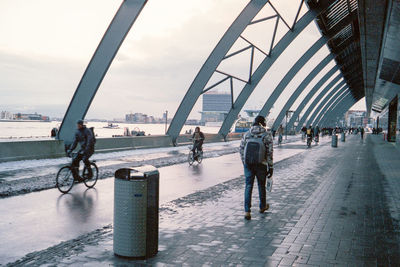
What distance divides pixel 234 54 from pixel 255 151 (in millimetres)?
15494

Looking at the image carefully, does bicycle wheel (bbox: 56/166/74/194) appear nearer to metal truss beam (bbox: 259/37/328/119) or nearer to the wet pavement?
the wet pavement

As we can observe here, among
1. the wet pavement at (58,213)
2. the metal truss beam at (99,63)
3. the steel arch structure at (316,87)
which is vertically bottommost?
the wet pavement at (58,213)

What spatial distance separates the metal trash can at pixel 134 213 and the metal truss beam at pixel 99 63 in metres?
9.48

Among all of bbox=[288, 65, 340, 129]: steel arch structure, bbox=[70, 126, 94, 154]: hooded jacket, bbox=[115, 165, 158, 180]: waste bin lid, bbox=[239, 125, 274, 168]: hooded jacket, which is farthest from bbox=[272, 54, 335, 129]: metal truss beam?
bbox=[115, 165, 158, 180]: waste bin lid

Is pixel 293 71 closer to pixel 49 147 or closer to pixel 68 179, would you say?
pixel 49 147

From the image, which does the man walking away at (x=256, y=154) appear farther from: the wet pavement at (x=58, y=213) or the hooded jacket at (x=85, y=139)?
the hooded jacket at (x=85, y=139)

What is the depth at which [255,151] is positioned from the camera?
5891 mm

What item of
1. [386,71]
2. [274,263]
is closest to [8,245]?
[274,263]

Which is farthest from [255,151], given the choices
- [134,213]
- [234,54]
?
[234,54]

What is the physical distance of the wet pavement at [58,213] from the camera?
474cm

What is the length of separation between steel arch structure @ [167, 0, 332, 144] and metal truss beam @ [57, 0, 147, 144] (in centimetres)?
697

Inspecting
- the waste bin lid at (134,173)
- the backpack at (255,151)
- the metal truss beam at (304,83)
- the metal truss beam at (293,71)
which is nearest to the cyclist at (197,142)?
the backpack at (255,151)

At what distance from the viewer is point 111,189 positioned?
8547 millimetres

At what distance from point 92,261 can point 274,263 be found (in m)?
1.85
